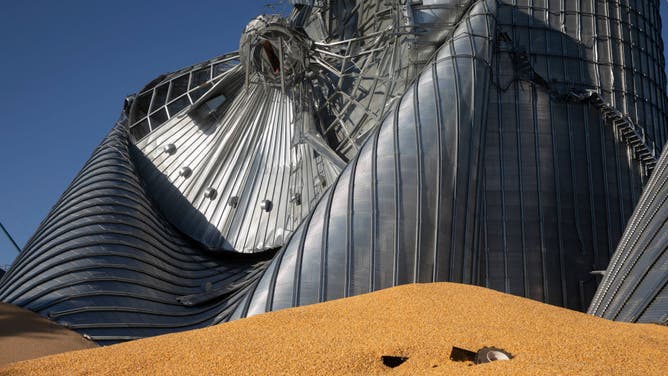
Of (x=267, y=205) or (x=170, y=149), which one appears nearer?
(x=267, y=205)

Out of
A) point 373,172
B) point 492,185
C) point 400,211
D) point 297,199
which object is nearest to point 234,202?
point 297,199

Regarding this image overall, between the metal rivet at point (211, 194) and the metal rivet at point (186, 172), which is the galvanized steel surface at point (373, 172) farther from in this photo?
the metal rivet at point (211, 194)

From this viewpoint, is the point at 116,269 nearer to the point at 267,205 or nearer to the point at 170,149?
the point at 267,205

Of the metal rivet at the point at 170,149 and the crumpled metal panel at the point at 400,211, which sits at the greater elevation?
the metal rivet at the point at 170,149

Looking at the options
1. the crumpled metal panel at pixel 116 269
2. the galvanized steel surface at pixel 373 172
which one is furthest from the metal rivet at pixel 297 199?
the crumpled metal panel at pixel 116 269

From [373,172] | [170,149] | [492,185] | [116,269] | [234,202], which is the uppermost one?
[170,149]

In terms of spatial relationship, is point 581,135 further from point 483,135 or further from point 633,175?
point 483,135

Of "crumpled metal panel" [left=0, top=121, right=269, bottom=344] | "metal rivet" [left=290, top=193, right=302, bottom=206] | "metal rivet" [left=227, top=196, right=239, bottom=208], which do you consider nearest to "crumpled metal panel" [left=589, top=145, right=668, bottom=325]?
"crumpled metal panel" [left=0, top=121, right=269, bottom=344]

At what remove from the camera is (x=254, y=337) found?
13.0 meters

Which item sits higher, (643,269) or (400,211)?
(400,211)

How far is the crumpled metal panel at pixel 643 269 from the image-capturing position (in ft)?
51.6

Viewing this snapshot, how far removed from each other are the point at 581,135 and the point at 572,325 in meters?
16.7

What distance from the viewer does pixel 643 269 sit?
57.1 feet

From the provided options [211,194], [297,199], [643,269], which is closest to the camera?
[643,269]
